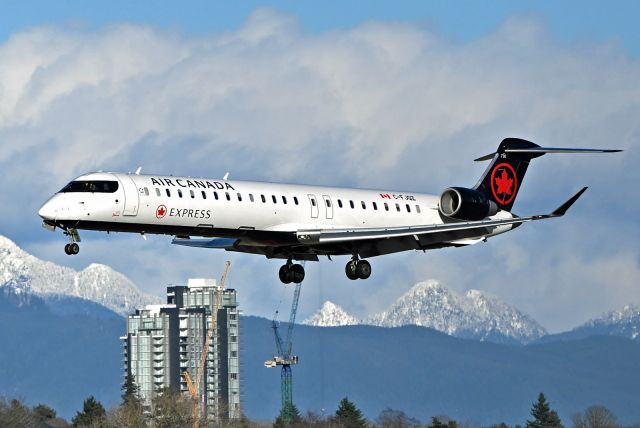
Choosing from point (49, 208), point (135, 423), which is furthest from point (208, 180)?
point (135, 423)

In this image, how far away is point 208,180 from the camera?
5762cm

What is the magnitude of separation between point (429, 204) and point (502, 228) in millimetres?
3474

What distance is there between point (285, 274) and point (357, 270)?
3.28m

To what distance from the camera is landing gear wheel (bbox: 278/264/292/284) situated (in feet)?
208

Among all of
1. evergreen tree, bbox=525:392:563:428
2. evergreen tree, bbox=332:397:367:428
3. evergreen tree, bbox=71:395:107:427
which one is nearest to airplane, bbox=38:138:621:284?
evergreen tree, bbox=71:395:107:427

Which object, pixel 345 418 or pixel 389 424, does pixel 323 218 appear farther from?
pixel 389 424

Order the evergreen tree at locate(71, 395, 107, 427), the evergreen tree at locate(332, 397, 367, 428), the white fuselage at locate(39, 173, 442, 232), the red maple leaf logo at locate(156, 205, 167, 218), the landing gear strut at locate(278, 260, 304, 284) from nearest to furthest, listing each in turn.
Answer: the white fuselage at locate(39, 173, 442, 232)
the red maple leaf logo at locate(156, 205, 167, 218)
the landing gear strut at locate(278, 260, 304, 284)
the evergreen tree at locate(71, 395, 107, 427)
the evergreen tree at locate(332, 397, 367, 428)

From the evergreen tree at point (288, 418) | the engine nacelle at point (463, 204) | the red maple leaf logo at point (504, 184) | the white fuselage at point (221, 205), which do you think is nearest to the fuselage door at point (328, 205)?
the white fuselage at point (221, 205)

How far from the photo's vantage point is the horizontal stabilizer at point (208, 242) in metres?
62.3

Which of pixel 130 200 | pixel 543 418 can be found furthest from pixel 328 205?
pixel 543 418

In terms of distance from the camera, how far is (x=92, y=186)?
55.4 meters

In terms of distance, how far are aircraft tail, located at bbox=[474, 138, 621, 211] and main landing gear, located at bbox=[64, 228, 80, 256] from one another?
20027mm

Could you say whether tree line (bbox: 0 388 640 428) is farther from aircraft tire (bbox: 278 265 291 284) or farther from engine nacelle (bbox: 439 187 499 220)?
engine nacelle (bbox: 439 187 499 220)

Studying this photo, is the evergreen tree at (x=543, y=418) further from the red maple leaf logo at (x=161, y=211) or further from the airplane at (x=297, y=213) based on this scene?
the red maple leaf logo at (x=161, y=211)
